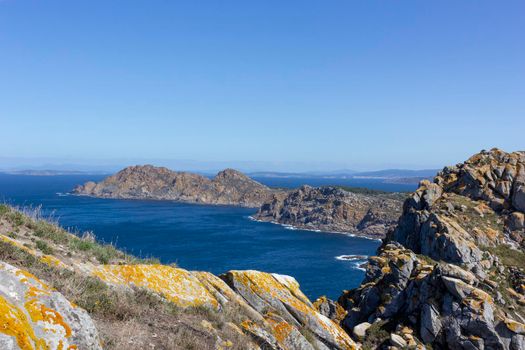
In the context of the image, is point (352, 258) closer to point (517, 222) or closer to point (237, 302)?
point (517, 222)

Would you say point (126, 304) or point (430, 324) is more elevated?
point (126, 304)

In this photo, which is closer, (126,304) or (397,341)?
(126,304)

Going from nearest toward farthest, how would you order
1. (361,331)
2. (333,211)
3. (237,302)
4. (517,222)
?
(237,302), (361,331), (517,222), (333,211)

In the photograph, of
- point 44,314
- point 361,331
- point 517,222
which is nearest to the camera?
point 44,314

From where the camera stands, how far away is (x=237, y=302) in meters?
12.1

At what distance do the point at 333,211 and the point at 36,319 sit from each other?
A: 16183 cm

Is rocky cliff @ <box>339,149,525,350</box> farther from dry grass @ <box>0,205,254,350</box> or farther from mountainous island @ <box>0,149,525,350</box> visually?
dry grass @ <box>0,205,254,350</box>

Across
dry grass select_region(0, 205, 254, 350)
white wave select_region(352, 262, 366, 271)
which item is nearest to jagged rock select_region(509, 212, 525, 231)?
dry grass select_region(0, 205, 254, 350)

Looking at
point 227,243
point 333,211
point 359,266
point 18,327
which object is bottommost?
point 359,266

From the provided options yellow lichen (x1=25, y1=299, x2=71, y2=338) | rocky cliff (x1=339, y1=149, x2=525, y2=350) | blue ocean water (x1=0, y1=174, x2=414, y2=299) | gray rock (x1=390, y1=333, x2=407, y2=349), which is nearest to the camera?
yellow lichen (x1=25, y1=299, x2=71, y2=338)

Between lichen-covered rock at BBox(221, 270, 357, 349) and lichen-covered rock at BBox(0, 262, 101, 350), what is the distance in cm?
761

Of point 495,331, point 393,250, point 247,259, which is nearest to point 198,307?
point 495,331

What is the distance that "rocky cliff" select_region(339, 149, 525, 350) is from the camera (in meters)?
25.8

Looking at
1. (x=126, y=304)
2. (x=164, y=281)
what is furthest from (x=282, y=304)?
(x=126, y=304)
